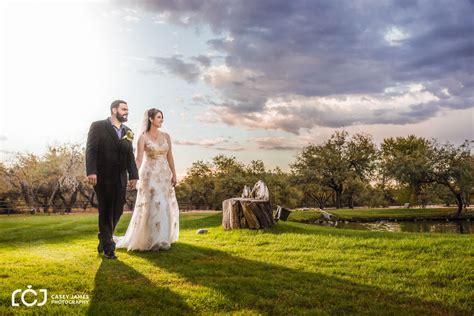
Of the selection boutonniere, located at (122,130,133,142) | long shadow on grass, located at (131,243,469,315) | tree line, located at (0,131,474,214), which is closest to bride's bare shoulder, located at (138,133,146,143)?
boutonniere, located at (122,130,133,142)

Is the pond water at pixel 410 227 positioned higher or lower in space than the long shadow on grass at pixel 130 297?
lower

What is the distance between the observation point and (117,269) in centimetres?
755

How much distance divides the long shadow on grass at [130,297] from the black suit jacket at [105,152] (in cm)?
234

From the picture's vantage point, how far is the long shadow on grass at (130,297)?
17.0 ft

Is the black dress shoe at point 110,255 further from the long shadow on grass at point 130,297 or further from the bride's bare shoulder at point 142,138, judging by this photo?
the bride's bare shoulder at point 142,138

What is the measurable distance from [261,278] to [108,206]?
12.9ft

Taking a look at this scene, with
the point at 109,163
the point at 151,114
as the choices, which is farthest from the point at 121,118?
the point at 151,114

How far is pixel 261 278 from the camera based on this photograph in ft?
23.1

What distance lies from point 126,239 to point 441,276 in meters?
7.19

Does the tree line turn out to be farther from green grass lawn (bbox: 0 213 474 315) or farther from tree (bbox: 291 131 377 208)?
green grass lawn (bbox: 0 213 474 315)

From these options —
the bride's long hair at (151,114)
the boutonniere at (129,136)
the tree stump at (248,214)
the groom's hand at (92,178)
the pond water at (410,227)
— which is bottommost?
the pond water at (410,227)

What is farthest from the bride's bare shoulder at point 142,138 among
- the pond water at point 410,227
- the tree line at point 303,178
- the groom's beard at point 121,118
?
the tree line at point 303,178

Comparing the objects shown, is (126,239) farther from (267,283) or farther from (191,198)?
(191,198)

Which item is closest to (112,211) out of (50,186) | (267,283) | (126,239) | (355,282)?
(126,239)
